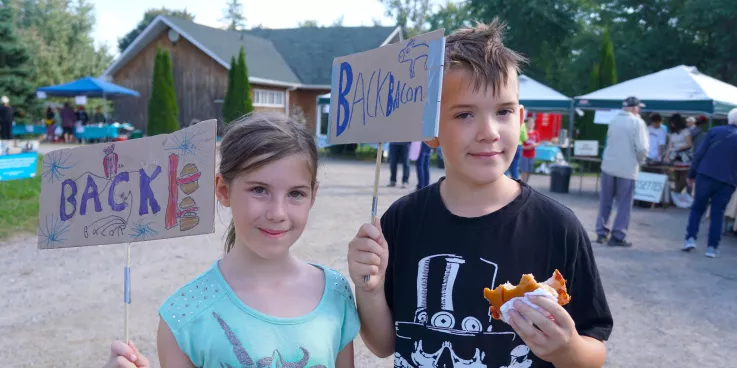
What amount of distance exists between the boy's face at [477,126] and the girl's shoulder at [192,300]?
0.79m

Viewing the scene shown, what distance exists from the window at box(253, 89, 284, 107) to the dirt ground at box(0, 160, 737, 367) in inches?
785

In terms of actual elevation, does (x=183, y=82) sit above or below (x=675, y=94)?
above

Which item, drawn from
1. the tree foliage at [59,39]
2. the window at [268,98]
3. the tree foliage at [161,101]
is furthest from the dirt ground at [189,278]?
the tree foliage at [59,39]

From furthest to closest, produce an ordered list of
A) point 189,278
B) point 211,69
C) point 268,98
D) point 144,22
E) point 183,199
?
1. point 144,22
2. point 268,98
3. point 211,69
4. point 189,278
5. point 183,199

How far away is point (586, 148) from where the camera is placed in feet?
48.8

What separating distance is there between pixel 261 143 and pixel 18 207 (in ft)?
28.0

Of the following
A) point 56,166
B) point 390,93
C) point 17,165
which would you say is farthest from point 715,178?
point 17,165

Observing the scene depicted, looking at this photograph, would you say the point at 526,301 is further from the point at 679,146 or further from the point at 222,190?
the point at 679,146

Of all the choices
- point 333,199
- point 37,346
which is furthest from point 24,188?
point 37,346

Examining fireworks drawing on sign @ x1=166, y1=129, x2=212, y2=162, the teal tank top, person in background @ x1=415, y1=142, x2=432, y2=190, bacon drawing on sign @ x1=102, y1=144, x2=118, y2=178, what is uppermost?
fireworks drawing on sign @ x1=166, y1=129, x2=212, y2=162

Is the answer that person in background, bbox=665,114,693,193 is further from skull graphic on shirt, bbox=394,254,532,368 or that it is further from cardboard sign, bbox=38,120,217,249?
cardboard sign, bbox=38,120,217,249

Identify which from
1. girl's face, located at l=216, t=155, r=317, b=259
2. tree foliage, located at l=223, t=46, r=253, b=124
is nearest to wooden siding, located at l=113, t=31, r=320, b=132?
tree foliage, located at l=223, t=46, r=253, b=124

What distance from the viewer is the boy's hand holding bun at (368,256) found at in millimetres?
1654

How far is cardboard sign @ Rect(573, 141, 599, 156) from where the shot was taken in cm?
1474
